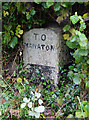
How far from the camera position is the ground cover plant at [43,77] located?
1263 mm

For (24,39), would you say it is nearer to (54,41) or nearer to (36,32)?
(36,32)

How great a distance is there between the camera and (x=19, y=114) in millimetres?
1380

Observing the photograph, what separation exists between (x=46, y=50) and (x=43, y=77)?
365 millimetres

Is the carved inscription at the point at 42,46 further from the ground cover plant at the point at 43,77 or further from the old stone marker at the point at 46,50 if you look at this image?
the ground cover plant at the point at 43,77

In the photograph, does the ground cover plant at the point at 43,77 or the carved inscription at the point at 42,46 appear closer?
the ground cover plant at the point at 43,77

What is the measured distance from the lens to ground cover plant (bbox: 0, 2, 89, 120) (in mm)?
1263

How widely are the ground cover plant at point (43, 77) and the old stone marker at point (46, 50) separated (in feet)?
0.28

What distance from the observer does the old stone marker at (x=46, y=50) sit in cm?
195

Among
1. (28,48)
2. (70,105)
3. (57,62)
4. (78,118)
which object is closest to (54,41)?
(57,62)

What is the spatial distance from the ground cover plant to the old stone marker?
0.09m

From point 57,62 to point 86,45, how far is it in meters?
0.76

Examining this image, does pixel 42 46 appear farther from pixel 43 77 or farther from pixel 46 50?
pixel 43 77

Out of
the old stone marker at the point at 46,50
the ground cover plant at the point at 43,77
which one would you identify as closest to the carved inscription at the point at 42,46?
the old stone marker at the point at 46,50

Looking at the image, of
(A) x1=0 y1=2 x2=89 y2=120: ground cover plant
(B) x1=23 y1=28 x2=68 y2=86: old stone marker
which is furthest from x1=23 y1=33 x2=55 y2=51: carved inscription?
(A) x1=0 y1=2 x2=89 y2=120: ground cover plant
